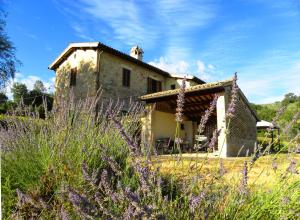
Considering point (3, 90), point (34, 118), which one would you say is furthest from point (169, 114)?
point (34, 118)

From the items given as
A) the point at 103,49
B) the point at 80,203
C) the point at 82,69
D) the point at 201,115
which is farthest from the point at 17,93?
the point at 82,69

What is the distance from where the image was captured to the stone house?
42.9 feet

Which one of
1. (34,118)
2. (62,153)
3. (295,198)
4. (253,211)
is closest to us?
(253,211)

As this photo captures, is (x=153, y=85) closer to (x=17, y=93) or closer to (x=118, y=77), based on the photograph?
(x=118, y=77)

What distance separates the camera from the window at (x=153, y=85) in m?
17.7

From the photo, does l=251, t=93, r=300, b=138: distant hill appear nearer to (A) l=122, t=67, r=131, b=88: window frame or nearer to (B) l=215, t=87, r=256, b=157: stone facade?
(B) l=215, t=87, r=256, b=157: stone facade

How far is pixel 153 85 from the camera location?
18.0m

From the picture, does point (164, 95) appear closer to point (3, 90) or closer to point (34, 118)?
Answer: point (3, 90)

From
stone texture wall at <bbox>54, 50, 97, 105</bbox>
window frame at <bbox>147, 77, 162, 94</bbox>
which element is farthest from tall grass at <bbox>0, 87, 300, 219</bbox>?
window frame at <bbox>147, 77, 162, 94</bbox>

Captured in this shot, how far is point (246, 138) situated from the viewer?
13750 millimetres

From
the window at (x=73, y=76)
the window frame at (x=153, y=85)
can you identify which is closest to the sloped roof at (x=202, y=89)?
the window frame at (x=153, y=85)

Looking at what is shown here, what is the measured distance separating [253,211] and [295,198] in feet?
1.38

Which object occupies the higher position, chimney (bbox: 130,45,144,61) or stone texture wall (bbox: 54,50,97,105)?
chimney (bbox: 130,45,144,61)

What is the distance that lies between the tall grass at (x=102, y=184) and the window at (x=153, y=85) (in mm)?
13996
